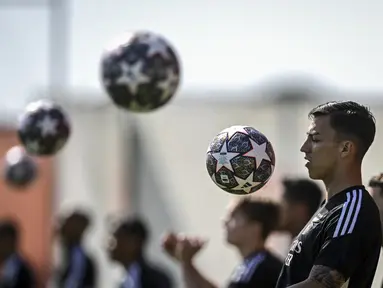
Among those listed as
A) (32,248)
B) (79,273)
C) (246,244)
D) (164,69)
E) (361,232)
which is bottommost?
(32,248)

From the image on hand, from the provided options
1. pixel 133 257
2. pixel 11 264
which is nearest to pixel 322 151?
pixel 133 257

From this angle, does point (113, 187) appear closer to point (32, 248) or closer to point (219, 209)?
point (32, 248)

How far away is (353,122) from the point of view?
5.76 m

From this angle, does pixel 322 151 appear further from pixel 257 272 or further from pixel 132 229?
pixel 132 229

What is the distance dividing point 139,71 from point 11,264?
6.27m

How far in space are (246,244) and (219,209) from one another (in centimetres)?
1186

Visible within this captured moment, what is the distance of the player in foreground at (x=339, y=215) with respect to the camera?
5.43 meters

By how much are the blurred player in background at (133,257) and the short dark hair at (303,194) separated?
7.12 ft

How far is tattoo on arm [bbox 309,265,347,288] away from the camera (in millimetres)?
5391

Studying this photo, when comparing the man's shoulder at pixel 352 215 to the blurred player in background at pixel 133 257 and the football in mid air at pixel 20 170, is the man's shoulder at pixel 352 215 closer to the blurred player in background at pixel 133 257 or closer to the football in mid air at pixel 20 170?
the blurred player in background at pixel 133 257

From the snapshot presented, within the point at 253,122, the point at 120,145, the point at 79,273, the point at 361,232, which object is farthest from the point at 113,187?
the point at 361,232

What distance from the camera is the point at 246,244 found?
25.6 feet

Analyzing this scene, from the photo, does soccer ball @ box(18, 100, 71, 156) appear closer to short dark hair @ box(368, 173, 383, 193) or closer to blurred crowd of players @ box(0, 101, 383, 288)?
blurred crowd of players @ box(0, 101, 383, 288)

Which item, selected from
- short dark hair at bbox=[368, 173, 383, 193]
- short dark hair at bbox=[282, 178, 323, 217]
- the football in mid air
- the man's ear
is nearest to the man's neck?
short dark hair at bbox=[282, 178, 323, 217]
